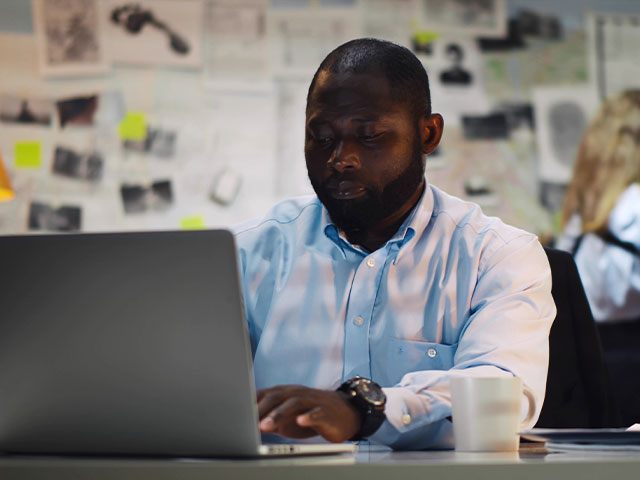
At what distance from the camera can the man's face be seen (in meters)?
1.28

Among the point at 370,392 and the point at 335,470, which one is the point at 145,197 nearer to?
the point at 370,392

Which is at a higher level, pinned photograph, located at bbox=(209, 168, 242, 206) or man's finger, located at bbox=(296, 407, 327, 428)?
pinned photograph, located at bbox=(209, 168, 242, 206)

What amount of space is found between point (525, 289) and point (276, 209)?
488 millimetres

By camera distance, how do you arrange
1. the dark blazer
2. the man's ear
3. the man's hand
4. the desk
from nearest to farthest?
the desk → the man's hand → the dark blazer → the man's ear

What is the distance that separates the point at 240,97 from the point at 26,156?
75cm

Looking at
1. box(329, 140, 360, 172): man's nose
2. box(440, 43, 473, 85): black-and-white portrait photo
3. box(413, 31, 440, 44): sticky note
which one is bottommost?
box(329, 140, 360, 172): man's nose

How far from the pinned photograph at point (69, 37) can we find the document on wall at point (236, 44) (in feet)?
1.21

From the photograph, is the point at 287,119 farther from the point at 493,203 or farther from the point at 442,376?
the point at 442,376

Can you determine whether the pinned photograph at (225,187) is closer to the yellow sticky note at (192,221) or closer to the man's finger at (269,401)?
the yellow sticky note at (192,221)

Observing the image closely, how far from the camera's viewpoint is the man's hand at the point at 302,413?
2.38ft

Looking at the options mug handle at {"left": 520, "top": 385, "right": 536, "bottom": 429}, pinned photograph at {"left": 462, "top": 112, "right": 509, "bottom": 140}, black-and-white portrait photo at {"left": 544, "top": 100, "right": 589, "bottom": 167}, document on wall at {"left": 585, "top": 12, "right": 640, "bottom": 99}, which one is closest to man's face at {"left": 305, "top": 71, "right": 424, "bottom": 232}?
mug handle at {"left": 520, "top": 385, "right": 536, "bottom": 429}

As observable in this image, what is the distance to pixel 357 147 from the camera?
4.22 ft

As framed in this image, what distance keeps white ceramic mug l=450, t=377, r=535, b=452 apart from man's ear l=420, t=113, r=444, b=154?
2.26 ft

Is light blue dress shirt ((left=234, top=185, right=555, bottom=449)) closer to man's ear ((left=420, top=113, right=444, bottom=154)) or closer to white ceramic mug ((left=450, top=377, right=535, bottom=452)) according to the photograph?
man's ear ((left=420, top=113, right=444, bottom=154))
